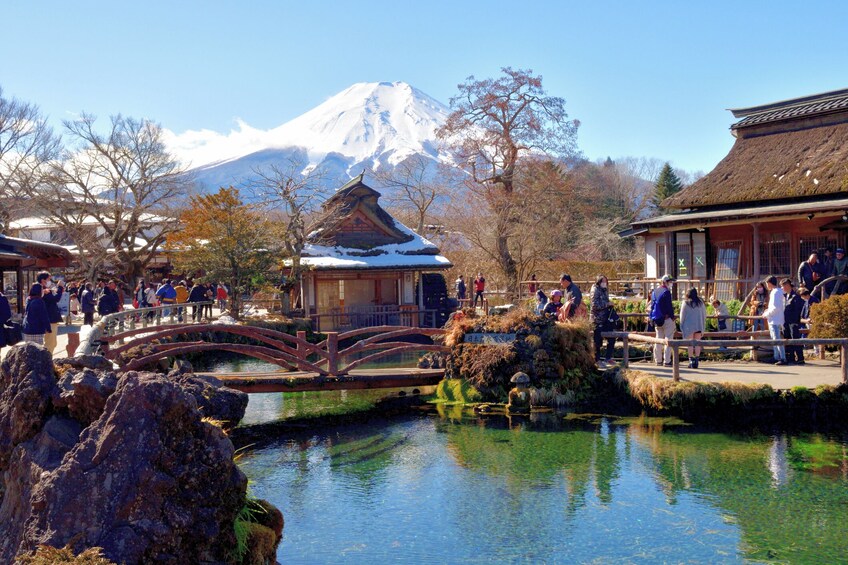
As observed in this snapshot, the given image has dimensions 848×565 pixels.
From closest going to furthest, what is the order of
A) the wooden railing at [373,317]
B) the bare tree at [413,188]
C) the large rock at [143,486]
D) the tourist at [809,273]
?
the large rock at [143,486], the tourist at [809,273], the wooden railing at [373,317], the bare tree at [413,188]

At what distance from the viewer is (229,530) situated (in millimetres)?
5621

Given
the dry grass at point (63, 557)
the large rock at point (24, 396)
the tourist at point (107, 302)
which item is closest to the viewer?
the dry grass at point (63, 557)

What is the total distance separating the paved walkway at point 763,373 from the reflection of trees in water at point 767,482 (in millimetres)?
1185

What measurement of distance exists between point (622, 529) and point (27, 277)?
29467 millimetres

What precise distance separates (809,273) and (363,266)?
49.5 feet

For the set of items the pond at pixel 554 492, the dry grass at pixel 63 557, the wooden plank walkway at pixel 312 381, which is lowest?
the pond at pixel 554 492

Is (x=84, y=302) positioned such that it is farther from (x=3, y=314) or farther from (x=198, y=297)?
(x=3, y=314)

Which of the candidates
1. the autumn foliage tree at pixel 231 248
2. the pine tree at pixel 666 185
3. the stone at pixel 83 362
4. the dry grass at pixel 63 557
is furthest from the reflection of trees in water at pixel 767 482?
the pine tree at pixel 666 185

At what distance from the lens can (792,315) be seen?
15.0m

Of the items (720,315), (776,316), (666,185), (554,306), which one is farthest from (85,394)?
(666,185)

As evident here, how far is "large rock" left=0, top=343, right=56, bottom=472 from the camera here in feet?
19.8

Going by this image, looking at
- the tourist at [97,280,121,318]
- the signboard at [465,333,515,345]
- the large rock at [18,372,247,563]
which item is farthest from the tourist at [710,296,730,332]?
the tourist at [97,280,121,318]

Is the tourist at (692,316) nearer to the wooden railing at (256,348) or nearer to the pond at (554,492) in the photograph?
the pond at (554,492)

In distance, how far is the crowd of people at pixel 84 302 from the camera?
560 inches
